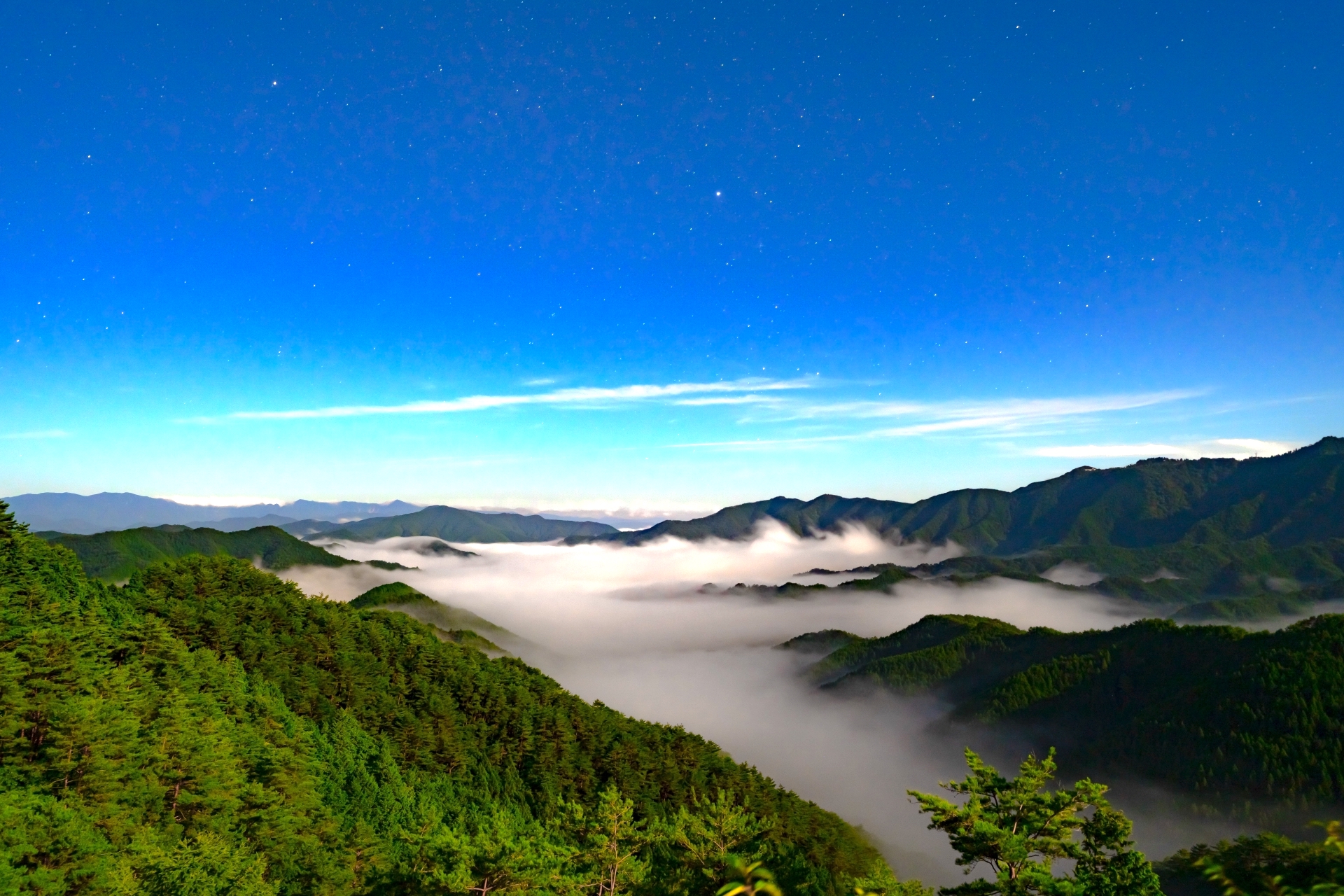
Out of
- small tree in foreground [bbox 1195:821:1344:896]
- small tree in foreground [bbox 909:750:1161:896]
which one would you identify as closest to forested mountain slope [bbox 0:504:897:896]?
small tree in foreground [bbox 909:750:1161:896]

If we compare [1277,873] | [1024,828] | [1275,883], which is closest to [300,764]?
[1024,828]

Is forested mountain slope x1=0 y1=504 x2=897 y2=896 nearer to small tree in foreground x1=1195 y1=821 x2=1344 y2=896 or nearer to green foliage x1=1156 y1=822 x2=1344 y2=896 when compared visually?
green foliage x1=1156 y1=822 x2=1344 y2=896

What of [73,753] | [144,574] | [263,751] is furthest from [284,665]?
[73,753]

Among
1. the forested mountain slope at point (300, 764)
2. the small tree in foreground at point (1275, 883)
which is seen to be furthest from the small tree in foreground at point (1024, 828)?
the small tree in foreground at point (1275, 883)

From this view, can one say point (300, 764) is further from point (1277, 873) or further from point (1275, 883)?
point (1275, 883)

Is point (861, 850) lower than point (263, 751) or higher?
lower

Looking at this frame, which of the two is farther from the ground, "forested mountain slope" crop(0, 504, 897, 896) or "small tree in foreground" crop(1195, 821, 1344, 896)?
"small tree in foreground" crop(1195, 821, 1344, 896)

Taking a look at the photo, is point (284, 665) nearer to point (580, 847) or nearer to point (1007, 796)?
point (580, 847)
